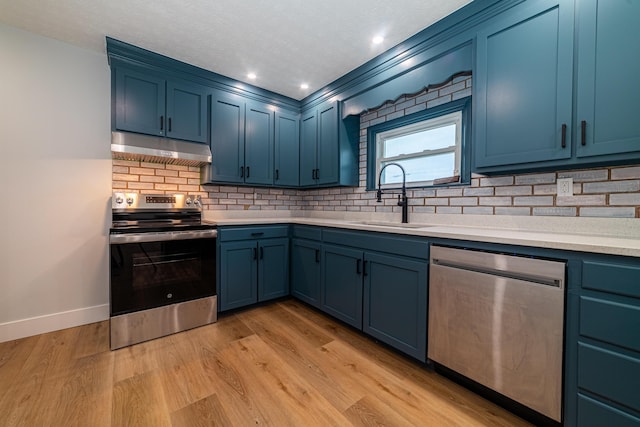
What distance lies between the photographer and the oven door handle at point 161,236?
196 centimetres

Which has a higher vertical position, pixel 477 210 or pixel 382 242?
pixel 477 210

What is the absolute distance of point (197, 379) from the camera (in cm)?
162

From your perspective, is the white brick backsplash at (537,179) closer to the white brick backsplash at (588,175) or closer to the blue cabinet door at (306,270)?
the white brick backsplash at (588,175)

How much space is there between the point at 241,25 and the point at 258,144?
1.24 metres

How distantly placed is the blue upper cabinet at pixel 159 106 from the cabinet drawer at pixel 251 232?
3.22ft

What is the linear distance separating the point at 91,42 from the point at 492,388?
3.89 meters

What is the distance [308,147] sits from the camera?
10.8 feet

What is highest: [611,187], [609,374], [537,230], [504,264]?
[611,187]

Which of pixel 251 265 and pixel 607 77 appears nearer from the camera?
pixel 607 77

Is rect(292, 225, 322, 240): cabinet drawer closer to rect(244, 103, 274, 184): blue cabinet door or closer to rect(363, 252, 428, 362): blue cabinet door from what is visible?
rect(363, 252, 428, 362): blue cabinet door

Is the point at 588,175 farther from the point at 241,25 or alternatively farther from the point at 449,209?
the point at 241,25

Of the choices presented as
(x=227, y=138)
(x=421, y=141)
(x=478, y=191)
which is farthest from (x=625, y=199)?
(x=227, y=138)

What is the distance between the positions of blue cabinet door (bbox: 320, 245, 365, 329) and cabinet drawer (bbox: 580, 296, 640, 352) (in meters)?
1.26

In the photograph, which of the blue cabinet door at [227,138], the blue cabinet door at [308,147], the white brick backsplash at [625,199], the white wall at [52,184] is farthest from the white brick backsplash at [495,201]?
the white wall at [52,184]
